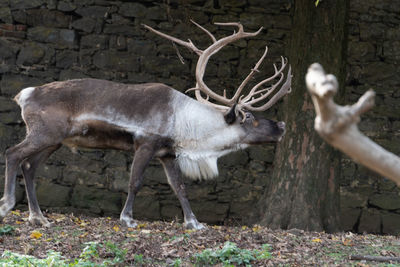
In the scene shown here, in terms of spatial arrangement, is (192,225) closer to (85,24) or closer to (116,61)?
(116,61)

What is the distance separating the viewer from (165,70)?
722 cm

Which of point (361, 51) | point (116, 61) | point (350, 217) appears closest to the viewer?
point (116, 61)

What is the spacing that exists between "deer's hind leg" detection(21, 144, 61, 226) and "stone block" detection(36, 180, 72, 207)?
56.5 inches

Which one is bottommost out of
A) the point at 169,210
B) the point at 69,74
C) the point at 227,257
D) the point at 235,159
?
the point at 169,210

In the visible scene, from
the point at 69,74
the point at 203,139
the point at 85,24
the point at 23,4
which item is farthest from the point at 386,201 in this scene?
the point at 23,4

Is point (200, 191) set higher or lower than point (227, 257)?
lower

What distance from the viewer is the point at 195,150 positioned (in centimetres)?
566

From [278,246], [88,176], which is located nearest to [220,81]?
[88,176]

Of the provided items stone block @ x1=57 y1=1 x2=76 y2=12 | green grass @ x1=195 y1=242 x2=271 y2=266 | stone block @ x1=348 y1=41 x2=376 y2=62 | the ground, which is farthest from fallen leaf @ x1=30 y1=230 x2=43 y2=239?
stone block @ x1=348 y1=41 x2=376 y2=62

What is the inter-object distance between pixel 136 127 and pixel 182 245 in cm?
146

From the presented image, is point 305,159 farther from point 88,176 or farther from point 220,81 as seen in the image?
point 88,176

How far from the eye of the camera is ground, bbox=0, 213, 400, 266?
3926mm

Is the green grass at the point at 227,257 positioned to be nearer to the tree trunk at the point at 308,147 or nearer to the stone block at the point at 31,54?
the tree trunk at the point at 308,147

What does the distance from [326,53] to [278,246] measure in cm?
232
